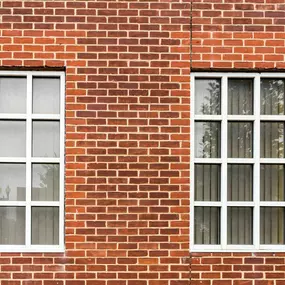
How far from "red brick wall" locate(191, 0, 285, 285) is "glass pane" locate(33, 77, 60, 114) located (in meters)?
1.53

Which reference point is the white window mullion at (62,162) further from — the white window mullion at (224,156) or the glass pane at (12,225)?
the white window mullion at (224,156)

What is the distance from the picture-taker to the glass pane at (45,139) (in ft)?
15.0

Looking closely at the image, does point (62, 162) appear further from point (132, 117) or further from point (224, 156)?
point (224, 156)

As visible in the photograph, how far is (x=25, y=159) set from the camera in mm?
4527

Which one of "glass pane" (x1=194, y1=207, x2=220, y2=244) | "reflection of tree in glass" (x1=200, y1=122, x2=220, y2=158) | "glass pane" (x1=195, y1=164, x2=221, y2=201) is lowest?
"glass pane" (x1=194, y1=207, x2=220, y2=244)

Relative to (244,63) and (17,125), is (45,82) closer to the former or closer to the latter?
(17,125)

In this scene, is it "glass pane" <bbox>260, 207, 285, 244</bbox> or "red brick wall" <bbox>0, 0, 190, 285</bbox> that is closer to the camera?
"red brick wall" <bbox>0, 0, 190, 285</bbox>

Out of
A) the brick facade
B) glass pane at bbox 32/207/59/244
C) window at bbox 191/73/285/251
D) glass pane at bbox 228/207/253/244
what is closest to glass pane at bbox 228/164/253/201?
window at bbox 191/73/285/251

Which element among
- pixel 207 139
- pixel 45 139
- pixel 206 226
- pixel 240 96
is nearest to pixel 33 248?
pixel 45 139

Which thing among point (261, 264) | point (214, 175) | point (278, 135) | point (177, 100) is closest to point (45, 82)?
point (177, 100)

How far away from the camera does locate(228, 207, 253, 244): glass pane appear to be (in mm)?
4594

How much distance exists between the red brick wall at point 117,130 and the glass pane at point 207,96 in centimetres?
21

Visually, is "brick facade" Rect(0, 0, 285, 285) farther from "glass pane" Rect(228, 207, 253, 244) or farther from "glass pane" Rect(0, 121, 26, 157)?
"glass pane" Rect(0, 121, 26, 157)

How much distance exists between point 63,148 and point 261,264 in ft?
8.06
